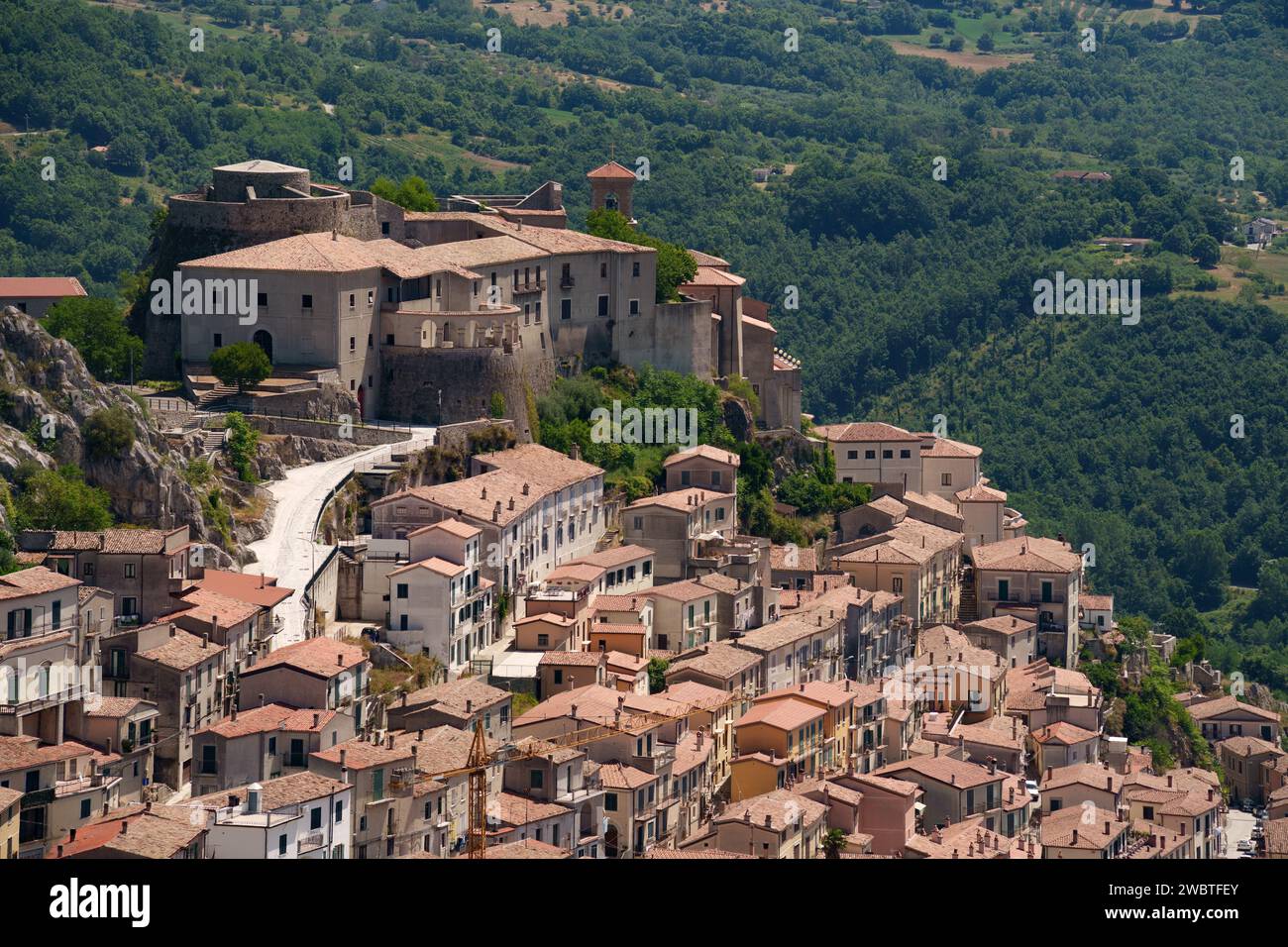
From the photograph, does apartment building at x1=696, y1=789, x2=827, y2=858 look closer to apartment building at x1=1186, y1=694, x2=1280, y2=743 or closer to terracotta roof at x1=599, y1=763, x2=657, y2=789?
terracotta roof at x1=599, y1=763, x2=657, y2=789

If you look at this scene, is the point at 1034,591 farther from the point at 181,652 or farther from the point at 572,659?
the point at 181,652

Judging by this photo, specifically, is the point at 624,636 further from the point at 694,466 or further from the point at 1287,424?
the point at 1287,424

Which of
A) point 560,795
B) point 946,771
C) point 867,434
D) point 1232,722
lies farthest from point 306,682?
point 1232,722

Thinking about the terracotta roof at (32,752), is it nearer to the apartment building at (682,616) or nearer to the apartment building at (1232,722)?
the apartment building at (682,616)

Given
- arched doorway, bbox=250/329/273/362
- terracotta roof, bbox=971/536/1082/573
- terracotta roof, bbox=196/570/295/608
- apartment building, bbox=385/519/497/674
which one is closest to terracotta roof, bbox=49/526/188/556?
terracotta roof, bbox=196/570/295/608

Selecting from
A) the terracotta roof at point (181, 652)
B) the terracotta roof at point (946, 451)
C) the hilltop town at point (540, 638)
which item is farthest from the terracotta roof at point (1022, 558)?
the terracotta roof at point (181, 652)
